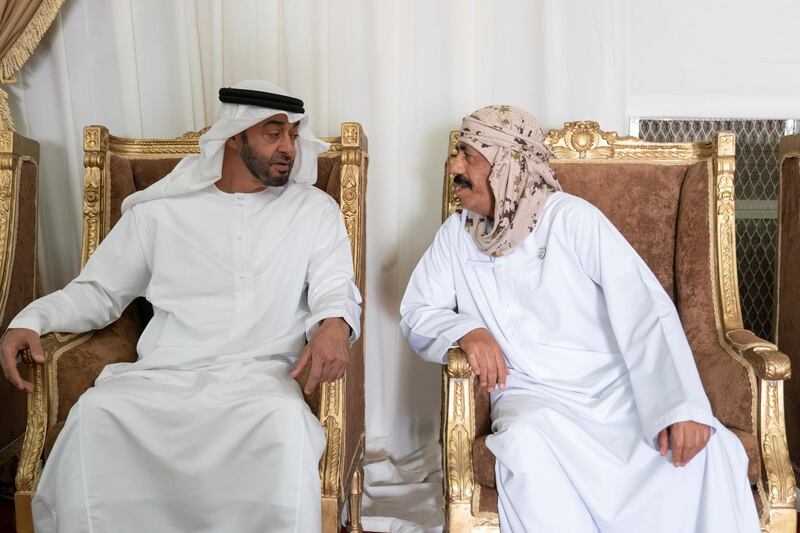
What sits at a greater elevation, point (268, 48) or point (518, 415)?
point (268, 48)

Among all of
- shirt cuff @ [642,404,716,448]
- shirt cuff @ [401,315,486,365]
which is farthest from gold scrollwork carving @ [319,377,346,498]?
shirt cuff @ [642,404,716,448]

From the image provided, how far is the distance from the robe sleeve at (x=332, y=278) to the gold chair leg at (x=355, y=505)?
589 millimetres

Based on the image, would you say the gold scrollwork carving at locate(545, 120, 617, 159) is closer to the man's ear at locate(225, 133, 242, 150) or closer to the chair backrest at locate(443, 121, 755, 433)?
the chair backrest at locate(443, 121, 755, 433)

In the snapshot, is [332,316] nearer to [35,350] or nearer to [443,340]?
[443,340]

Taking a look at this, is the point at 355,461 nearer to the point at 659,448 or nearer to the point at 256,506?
the point at 256,506

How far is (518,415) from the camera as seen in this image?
1.96m

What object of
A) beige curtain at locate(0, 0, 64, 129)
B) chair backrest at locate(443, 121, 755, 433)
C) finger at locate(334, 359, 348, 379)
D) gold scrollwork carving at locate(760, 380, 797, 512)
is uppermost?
→ beige curtain at locate(0, 0, 64, 129)

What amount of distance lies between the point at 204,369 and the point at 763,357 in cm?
161

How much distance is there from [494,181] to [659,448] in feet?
2.88

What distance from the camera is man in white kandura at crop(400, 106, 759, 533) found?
72.1 inches

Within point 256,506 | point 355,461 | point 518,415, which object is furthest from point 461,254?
point 256,506

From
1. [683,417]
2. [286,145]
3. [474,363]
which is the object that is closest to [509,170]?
[474,363]

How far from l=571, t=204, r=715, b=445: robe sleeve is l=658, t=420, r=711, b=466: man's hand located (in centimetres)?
2

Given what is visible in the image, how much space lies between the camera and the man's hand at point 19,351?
2045mm
